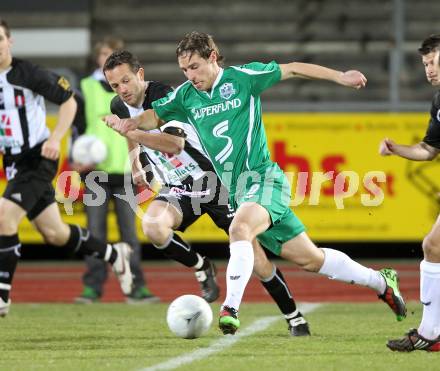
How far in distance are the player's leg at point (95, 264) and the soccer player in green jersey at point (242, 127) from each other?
3351 millimetres

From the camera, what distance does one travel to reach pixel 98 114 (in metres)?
10.2

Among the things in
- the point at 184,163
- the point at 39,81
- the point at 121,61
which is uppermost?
the point at 121,61

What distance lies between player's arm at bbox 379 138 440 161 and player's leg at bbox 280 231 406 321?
0.87 meters

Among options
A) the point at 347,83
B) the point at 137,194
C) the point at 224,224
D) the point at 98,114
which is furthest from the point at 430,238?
the point at 137,194

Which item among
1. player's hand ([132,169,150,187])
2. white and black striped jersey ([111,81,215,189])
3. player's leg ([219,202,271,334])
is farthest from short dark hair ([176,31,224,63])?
player's hand ([132,169,150,187])

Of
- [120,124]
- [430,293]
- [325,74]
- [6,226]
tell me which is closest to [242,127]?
[325,74]

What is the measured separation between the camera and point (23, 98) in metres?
8.26

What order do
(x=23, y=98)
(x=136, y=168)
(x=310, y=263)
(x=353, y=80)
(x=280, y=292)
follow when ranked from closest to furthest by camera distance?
(x=353, y=80) → (x=310, y=263) → (x=280, y=292) → (x=136, y=168) → (x=23, y=98)

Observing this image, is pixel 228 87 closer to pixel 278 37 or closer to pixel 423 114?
pixel 423 114

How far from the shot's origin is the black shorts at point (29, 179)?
26.8 ft

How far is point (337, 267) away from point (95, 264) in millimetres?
3725

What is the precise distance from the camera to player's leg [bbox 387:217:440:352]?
6090mm

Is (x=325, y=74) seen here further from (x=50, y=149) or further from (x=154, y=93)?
(x=50, y=149)

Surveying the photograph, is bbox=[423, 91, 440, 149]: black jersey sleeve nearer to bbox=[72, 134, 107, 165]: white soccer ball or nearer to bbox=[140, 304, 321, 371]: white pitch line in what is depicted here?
bbox=[140, 304, 321, 371]: white pitch line
